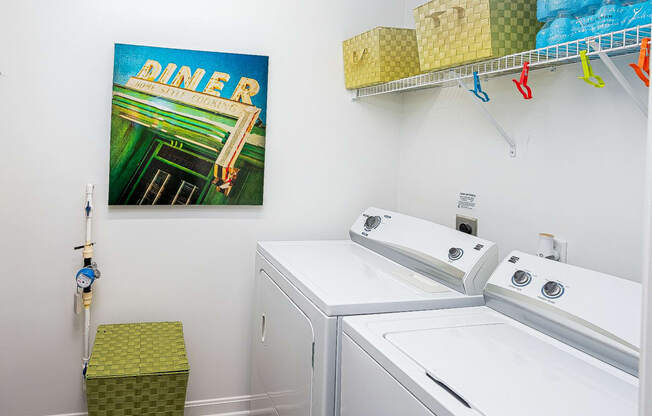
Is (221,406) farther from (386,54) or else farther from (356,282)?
(386,54)

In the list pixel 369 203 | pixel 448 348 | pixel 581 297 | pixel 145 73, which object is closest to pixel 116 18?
pixel 145 73

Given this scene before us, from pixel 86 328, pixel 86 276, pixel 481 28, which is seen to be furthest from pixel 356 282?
pixel 86 328

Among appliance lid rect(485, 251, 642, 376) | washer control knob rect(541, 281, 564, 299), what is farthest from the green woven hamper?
washer control knob rect(541, 281, 564, 299)

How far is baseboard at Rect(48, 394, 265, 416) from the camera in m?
2.64

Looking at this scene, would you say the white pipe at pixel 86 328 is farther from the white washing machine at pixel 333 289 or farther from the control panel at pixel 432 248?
the control panel at pixel 432 248

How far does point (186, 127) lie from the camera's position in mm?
2480

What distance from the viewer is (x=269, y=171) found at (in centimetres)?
266

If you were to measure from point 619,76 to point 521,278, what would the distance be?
1.98ft

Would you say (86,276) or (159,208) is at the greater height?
(159,208)

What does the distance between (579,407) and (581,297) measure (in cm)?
39

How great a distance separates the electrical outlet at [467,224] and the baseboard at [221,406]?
127 centimetres

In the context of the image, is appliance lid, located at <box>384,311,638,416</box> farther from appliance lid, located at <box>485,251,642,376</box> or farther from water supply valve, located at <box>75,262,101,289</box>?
water supply valve, located at <box>75,262,101,289</box>

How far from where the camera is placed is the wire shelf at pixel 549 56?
131 cm

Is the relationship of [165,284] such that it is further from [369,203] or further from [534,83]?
[534,83]
